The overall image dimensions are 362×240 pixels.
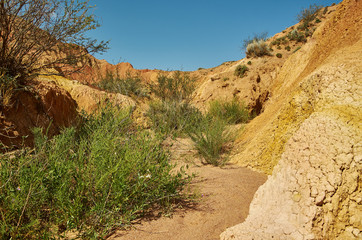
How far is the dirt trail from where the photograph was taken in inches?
85.2

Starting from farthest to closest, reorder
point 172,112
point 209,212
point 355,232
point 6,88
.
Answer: point 172,112
point 6,88
point 209,212
point 355,232

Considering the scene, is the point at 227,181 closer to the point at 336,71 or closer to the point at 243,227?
the point at 243,227

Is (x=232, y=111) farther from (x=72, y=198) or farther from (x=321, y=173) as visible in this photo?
(x=72, y=198)

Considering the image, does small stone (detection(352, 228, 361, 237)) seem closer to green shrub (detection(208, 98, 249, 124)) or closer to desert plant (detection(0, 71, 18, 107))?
desert plant (detection(0, 71, 18, 107))

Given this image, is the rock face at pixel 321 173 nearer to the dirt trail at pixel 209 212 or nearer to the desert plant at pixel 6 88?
the dirt trail at pixel 209 212

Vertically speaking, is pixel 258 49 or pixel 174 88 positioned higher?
pixel 258 49

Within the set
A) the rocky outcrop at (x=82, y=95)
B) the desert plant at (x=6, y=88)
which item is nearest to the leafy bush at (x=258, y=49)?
the rocky outcrop at (x=82, y=95)

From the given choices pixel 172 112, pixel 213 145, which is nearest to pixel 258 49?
pixel 172 112

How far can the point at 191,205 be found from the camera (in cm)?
272

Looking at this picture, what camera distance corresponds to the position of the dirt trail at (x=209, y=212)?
216 centimetres

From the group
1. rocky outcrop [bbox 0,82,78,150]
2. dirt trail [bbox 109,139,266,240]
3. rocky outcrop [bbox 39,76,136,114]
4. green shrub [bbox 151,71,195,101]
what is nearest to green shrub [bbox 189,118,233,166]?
dirt trail [bbox 109,139,266,240]

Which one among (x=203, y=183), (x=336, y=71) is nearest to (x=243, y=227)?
(x=203, y=183)

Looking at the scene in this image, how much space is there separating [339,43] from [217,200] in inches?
145

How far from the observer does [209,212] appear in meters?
2.55
